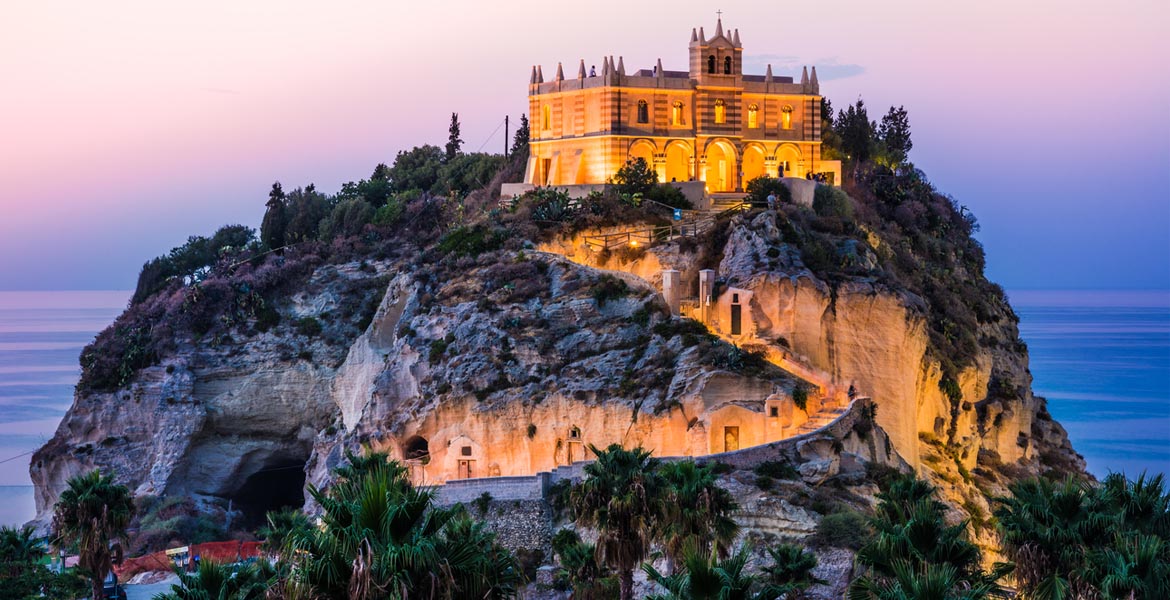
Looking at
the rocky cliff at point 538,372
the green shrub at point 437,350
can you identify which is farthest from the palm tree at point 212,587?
the green shrub at point 437,350

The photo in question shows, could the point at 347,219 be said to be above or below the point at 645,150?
below

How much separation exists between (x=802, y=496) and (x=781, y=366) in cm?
1111

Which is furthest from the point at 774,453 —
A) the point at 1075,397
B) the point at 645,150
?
the point at 1075,397

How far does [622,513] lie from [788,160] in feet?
172

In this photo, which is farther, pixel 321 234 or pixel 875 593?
pixel 321 234

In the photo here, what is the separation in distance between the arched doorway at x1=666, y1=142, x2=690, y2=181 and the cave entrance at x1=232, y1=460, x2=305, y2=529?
2779 centimetres

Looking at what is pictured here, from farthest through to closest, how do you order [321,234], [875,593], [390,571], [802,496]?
[321,234]
[802,496]
[875,593]
[390,571]

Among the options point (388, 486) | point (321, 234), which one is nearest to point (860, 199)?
point (321, 234)

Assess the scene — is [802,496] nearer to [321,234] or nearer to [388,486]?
[388,486]

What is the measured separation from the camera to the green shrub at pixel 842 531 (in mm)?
55312

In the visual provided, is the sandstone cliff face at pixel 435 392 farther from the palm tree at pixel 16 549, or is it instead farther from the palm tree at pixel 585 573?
the palm tree at pixel 16 549

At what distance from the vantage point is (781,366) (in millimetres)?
69438

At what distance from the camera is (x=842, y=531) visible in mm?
55938

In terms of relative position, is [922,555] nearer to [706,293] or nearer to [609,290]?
[706,293]
